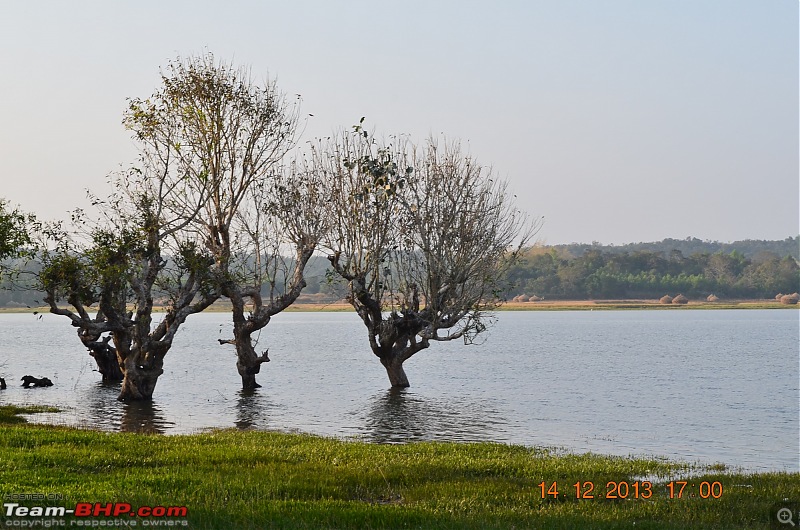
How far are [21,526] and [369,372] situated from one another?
48.5m

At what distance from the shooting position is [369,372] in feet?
194

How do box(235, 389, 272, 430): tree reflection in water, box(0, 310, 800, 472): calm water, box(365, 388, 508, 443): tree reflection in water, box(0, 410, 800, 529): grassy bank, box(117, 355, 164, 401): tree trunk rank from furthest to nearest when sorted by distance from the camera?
1. box(117, 355, 164, 401): tree trunk
2. box(235, 389, 272, 430): tree reflection in water
3. box(0, 310, 800, 472): calm water
4. box(365, 388, 508, 443): tree reflection in water
5. box(0, 410, 800, 529): grassy bank

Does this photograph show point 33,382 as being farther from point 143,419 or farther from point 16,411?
point 143,419

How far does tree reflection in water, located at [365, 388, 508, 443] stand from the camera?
29.2m

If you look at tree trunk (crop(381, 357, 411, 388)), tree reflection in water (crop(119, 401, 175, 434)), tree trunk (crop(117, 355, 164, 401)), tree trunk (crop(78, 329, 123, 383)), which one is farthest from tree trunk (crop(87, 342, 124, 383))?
tree trunk (crop(381, 357, 411, 388))

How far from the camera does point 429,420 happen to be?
3381 cm

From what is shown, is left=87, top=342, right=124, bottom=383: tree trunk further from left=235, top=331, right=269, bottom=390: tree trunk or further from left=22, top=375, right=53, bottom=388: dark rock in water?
left=235, top=331, right=269, bottom=390: tree trunk

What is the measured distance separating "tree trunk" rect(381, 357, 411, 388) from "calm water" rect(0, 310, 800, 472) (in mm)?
751

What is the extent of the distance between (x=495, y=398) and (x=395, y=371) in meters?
5.52

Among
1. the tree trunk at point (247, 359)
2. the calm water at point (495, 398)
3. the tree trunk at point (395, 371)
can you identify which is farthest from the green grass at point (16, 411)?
the tree trunk at point (395, 371)

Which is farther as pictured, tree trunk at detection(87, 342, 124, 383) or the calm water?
tree trunk at detection(87, 342, 124, 383)

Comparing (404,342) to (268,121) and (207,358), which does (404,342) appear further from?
(207,358)

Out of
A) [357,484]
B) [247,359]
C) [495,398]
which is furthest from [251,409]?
[357,484]

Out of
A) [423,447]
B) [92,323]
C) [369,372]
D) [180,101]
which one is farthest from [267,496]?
[369,372]
